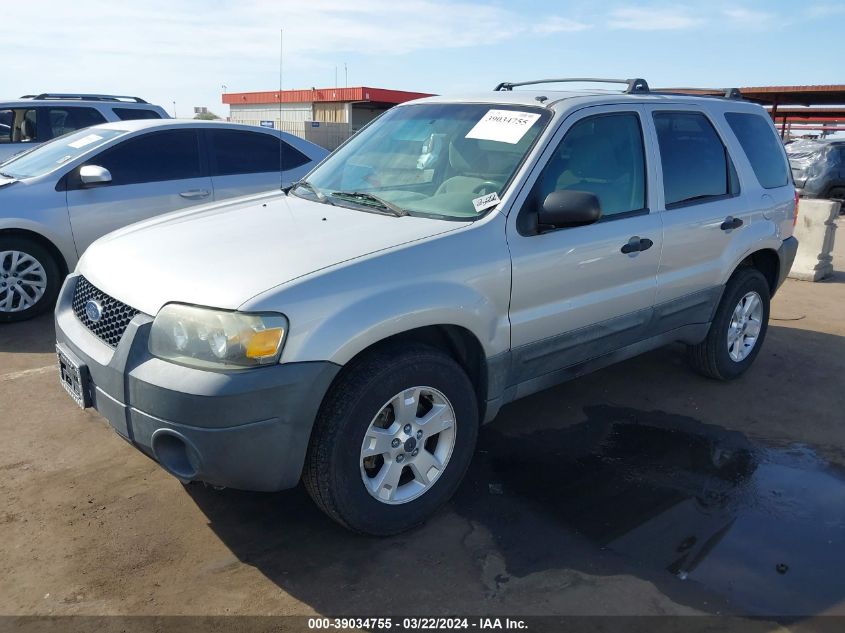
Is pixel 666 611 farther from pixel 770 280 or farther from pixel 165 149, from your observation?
pixel 165 149

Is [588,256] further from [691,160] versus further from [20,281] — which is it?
[20,281]

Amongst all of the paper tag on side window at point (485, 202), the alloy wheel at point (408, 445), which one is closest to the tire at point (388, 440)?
the alloy wheel at point (408, 445)

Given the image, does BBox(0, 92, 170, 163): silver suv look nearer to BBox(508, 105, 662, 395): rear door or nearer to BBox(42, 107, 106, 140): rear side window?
BBox(42, 107, 106, 140): rear side window

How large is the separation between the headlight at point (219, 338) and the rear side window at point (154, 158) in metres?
4.21

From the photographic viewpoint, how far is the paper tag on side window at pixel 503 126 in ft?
12.2

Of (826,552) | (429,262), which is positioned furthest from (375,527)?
(826,552)

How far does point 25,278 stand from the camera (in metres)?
6.03

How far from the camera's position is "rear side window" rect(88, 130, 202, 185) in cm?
642

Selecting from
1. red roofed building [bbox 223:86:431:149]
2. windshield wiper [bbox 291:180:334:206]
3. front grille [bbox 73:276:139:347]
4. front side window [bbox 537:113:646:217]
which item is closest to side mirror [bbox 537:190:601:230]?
front side window [bbox 537:113:646:217]

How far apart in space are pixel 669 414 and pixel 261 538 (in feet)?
9.20

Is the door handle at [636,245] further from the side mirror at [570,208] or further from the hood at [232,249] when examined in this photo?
the hood at [232,249]

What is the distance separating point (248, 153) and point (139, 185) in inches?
47.5

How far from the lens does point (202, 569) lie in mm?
2973

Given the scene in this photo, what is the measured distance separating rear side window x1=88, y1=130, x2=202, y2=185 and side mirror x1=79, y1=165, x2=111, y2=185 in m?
0.30
